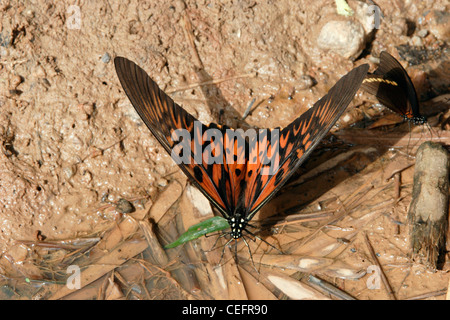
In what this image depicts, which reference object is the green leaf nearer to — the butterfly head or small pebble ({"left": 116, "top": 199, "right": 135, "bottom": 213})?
the butterfly head

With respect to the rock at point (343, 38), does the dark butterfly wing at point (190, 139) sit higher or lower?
lower

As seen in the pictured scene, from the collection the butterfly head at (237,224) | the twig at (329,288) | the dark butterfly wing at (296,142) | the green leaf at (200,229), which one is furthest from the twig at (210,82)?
the twig at (329,288)

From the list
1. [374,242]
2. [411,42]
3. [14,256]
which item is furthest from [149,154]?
[411,42]

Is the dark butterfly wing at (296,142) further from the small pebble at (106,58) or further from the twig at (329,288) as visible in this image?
the small pebble at (106,58)

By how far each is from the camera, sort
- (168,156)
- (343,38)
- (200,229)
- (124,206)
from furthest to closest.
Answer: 1. (343,38)
2. (168,156)
3. (124,206)
4. (200,229)

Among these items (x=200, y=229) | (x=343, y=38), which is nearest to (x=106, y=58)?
(x=200, y=229)

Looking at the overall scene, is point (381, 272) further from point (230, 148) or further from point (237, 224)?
point (230, 148)
